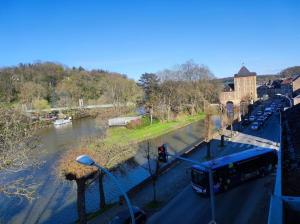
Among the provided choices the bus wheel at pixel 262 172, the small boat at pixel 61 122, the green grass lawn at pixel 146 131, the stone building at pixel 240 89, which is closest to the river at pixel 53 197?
the bus wheel at pixel 262 172

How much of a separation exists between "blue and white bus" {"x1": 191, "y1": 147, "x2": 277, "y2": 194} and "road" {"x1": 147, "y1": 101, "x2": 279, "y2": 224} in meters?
0.64

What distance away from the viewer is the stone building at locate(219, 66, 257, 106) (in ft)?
383

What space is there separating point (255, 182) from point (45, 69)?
117922 mm

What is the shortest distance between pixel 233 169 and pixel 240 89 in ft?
322

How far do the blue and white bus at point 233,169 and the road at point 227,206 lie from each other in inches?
25.2

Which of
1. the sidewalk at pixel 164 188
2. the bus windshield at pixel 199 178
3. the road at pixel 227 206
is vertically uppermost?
the bus windshield at pixel 199 178

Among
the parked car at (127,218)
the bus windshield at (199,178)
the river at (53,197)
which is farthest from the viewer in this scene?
the river at (53,197)

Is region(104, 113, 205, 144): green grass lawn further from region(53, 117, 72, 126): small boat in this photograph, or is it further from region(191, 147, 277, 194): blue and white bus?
region(191, 147, 277, 194): blue and white bus

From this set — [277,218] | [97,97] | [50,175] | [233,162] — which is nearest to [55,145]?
[50,175]

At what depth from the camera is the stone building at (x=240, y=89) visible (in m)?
117

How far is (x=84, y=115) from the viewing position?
11444 centimetres

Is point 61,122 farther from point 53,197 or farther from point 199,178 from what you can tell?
point 199,178

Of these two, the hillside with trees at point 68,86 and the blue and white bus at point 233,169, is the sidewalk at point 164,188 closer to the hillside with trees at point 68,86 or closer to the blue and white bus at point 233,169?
the blue and white bus at point 233,169

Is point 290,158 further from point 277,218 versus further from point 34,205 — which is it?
point 34,205
